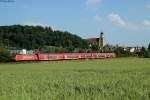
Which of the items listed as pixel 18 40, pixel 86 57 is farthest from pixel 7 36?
pixel 86 57

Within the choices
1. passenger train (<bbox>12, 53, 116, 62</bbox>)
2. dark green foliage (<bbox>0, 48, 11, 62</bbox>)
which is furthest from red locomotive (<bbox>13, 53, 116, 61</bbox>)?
dark green foliage (<bbox>0, 48, 11, 62</bbox>)

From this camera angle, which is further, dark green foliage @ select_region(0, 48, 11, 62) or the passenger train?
dark green foliage @ select_region(0, 48, 11, 62)

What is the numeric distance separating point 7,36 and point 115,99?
184 meters

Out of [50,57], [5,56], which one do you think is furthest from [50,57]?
[5,56]

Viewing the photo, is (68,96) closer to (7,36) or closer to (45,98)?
(45,98)

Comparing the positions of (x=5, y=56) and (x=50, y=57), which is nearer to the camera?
(x=5, y=56)

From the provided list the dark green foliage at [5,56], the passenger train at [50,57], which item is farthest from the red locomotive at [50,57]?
the dark green foliage at [5,56]

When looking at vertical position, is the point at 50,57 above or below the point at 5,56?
below

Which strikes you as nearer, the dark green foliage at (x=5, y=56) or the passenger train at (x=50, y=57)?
the passenger train at (x=50, y=57)

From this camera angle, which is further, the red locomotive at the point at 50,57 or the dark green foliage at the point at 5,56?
the dark green foliage at the point at 5,56

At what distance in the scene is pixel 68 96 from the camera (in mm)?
11727

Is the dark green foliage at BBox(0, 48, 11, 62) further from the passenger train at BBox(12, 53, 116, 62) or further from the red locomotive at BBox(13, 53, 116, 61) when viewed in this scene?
the red locomotive at BBox(13, 53, 116, 61)

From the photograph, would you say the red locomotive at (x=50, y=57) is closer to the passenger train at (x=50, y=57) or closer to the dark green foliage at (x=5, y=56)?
the passenger train at (x=50, y=57)

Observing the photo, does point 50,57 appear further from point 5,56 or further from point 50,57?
point 5,56
